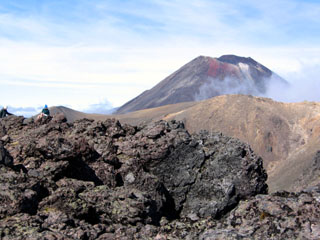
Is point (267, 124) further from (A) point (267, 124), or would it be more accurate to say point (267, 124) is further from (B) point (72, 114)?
(B) point (72, 114)

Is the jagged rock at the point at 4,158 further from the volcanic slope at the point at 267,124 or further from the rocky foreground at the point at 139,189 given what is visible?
the volcanic slope at the point at 267,124

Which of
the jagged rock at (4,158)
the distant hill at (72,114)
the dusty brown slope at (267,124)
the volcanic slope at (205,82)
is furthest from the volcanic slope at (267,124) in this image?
the volcanic slope at (205,82)

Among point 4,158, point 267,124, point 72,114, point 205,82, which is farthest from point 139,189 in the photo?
point 205,82

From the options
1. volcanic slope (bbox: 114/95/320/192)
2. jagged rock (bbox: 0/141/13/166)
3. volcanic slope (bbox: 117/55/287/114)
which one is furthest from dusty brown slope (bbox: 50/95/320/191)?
volcanic slope (bbox: 117/55/287/114)

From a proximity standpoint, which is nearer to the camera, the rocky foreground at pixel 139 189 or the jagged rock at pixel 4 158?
the rocky foreground at pixel 139 189

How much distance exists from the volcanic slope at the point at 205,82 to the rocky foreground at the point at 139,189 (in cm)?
10390

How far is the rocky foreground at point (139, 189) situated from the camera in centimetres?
912

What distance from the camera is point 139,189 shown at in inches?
496

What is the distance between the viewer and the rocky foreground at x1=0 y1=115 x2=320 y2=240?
9117 mm

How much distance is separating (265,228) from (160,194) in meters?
4.50

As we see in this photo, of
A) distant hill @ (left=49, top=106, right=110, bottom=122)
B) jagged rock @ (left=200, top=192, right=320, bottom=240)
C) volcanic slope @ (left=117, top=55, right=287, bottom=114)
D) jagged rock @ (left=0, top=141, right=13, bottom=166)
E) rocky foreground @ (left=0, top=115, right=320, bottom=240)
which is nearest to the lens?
jagged rock @ (left=200, top=192, right=320, bottom=240)

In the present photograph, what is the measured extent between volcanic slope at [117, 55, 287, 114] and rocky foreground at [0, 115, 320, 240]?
10390 centimetres

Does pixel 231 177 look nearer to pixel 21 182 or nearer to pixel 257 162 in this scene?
pixel 257 162

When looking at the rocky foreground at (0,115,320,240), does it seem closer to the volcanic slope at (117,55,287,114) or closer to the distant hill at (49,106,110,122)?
the distant hill at (49,106,110,122)
